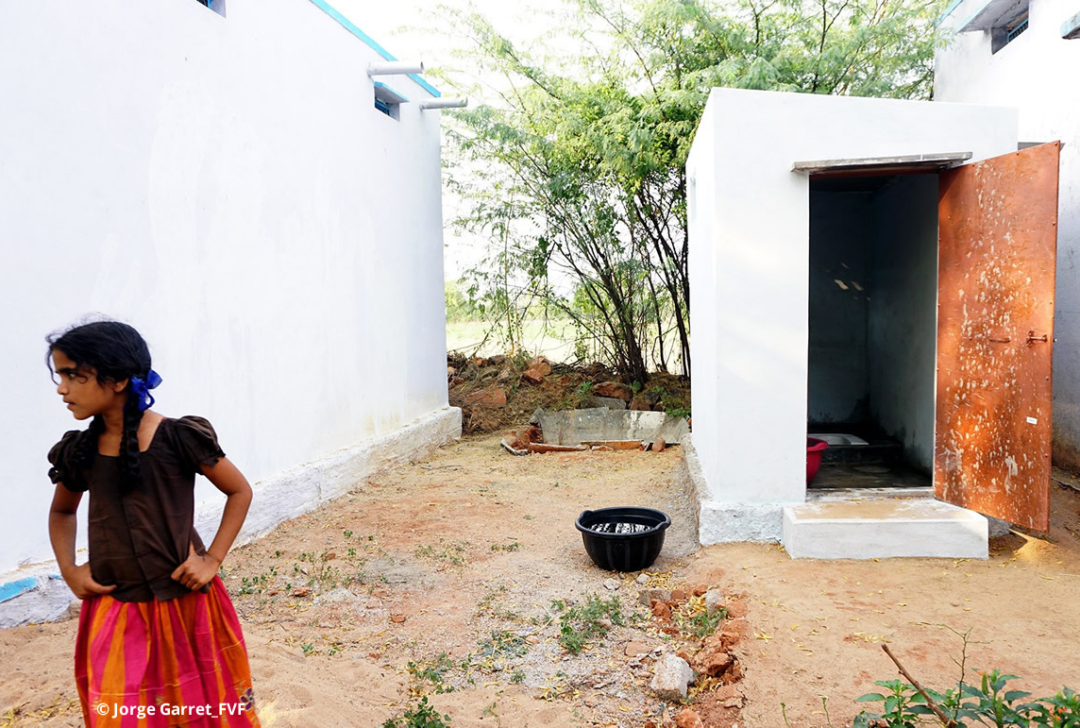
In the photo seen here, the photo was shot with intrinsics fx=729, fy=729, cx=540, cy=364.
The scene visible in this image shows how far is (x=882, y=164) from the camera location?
436cm

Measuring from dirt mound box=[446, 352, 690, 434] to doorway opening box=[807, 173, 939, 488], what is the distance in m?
1.84

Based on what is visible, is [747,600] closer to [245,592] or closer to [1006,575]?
[1006,575]

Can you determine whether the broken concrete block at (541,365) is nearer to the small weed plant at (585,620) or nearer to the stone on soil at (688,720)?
the small weed plant at (585,620)

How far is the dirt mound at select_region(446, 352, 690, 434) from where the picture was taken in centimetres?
991

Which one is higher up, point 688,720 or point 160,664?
point 160,664

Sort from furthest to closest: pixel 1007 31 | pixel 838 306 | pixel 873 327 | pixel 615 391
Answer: pixel 615 391 → pixel 838 306 → pixel 873 327 → pixel 1007 31

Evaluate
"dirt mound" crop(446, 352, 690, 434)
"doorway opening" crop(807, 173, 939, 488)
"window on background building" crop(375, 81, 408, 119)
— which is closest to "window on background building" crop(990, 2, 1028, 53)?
"doorway opening" crop(807, 173, 939, 488)

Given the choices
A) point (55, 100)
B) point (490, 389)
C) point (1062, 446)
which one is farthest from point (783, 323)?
point (490, 389)

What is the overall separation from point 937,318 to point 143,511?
15.2 feet

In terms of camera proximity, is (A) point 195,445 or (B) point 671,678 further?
(B) point 671,678

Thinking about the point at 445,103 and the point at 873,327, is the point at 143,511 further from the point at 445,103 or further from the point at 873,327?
the point at 873,327

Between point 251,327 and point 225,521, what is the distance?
3549mm

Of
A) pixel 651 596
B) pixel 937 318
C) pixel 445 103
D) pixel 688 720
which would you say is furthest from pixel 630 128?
pixel 688 720

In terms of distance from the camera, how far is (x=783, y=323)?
4582 millimetres
